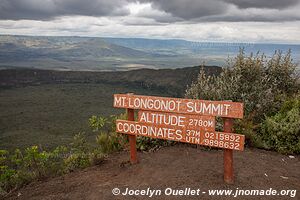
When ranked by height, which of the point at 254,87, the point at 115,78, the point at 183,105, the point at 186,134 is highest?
the point at 183,105

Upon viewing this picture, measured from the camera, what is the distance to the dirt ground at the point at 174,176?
19.0 ft

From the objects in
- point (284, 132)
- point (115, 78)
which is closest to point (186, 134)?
point (284, 132)

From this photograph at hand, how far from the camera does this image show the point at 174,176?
20.4 feet

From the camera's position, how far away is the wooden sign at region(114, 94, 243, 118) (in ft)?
18.8

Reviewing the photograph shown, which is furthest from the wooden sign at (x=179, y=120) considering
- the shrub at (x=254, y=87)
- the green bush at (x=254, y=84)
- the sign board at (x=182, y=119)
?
the green bush at (x=254, y=84)

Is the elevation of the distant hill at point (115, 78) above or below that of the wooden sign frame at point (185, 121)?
below

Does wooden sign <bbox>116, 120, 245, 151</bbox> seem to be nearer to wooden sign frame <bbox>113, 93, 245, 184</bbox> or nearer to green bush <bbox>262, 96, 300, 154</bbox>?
wooden sign frame <bbox>113, 93, 245, 184</bbox>

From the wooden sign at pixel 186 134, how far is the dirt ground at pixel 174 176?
684 mm

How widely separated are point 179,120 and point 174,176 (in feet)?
3.55

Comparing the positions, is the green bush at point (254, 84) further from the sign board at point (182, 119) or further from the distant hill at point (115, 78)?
the distant hill at point (115, 78)

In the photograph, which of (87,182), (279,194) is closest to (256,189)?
(279,194)

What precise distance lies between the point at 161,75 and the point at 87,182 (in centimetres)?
10225

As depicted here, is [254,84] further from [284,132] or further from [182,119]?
[182,119]

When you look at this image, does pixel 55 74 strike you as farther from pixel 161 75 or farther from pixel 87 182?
pixel 87 182
